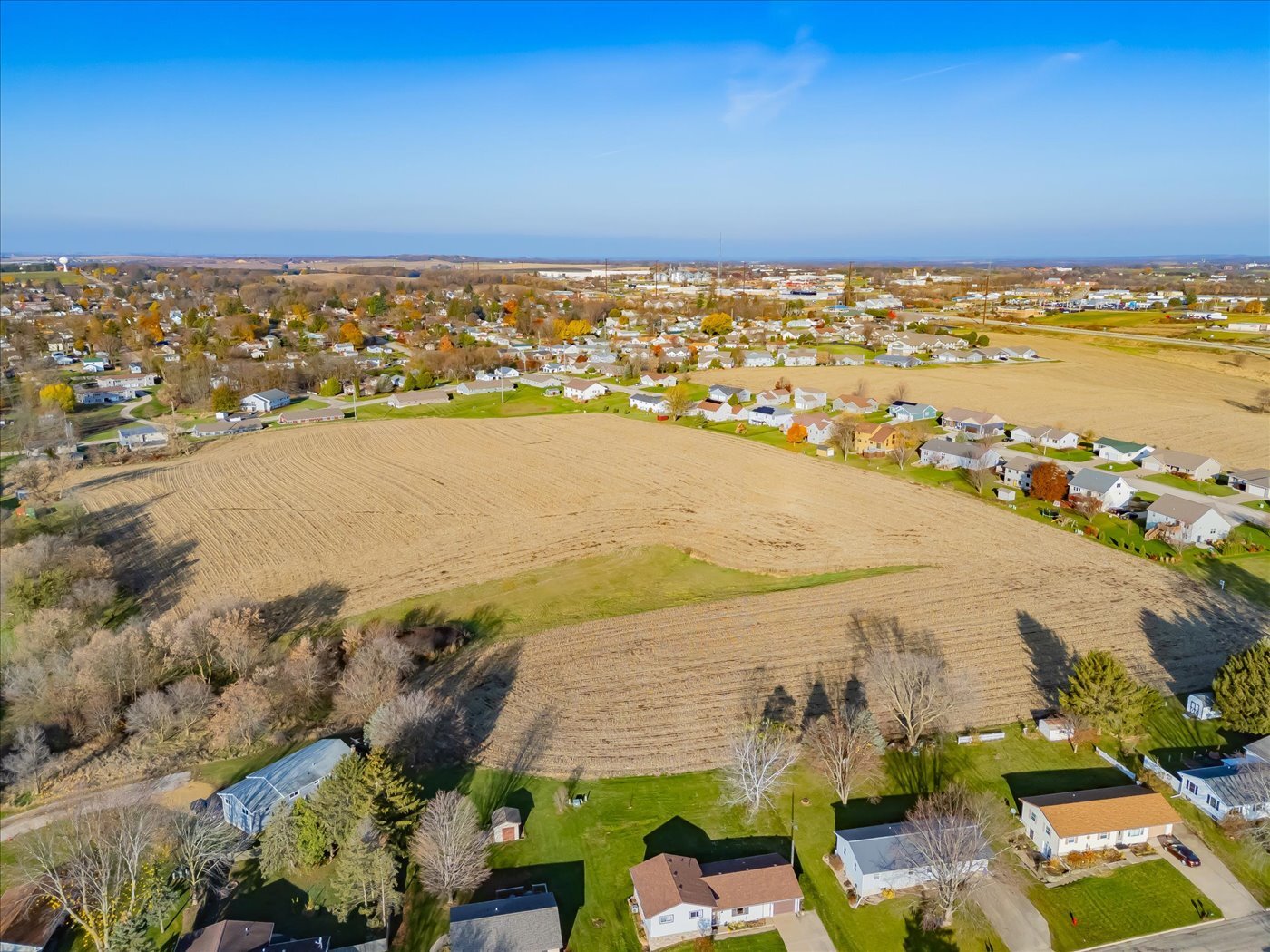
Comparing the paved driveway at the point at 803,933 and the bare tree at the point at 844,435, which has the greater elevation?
the bare tree at the point at 844,435

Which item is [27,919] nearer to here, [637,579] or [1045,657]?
[637,579]

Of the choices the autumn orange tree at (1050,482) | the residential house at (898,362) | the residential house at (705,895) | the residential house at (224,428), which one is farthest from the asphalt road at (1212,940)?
the residential house at (898,362)

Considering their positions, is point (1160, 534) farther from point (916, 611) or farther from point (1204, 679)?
point (916, 611)

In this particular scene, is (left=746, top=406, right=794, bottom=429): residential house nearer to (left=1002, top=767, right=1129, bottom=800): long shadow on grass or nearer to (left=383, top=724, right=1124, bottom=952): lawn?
(left=383, top=724, right=1124, bottom=952): lawn

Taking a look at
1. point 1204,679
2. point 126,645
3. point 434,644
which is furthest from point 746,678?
point 126,645

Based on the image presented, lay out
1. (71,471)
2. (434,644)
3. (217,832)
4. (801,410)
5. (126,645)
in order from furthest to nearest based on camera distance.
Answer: (801,410) → (71,471) → (434,644) → (126,645) → (217,832)

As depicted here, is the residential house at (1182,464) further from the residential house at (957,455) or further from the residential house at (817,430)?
the residential house at (817,430)

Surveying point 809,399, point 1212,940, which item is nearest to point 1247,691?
point 1212,940

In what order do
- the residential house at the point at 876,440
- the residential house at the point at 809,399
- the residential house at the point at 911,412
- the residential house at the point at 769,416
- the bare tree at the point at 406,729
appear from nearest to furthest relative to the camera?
the bare tree at the point at 406,729
the residential house at the point at 876,440
the residential house at the point at 911,412
the residential house at the point at 769,416
the residential house at the point at 809,399
